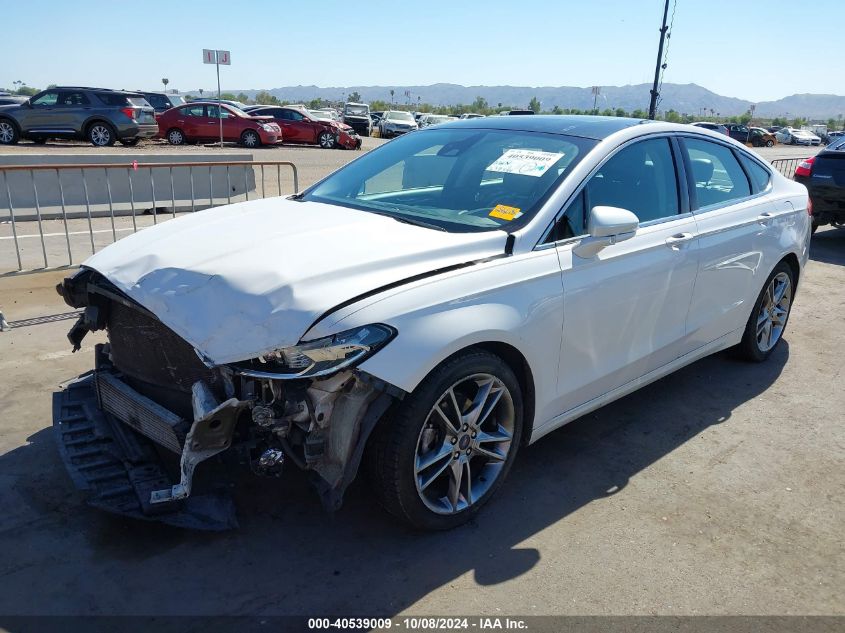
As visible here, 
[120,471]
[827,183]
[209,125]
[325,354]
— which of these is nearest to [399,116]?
[209,125]

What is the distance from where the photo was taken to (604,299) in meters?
3.51

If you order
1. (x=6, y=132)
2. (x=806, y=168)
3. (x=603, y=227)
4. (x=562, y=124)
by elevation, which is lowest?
(x=6, y=132)

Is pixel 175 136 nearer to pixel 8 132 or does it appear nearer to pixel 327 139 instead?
pixel 8 132

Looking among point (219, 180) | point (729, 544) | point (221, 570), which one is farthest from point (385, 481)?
point (219, 180)

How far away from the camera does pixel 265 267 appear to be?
2.91m

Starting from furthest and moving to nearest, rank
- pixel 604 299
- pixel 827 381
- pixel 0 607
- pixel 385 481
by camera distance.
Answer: pixel 827 381, pixel 604 299, pixel 385 481, pixel 0 607

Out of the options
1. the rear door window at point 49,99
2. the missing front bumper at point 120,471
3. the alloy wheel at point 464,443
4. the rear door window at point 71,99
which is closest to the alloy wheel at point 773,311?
the alloy wheel at point 464,443

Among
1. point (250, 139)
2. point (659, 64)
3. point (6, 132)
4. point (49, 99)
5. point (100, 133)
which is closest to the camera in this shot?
point (659, 64)

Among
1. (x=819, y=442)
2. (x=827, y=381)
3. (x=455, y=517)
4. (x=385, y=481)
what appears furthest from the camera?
(x=827, y=381)

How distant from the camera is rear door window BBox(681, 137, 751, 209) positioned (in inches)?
172

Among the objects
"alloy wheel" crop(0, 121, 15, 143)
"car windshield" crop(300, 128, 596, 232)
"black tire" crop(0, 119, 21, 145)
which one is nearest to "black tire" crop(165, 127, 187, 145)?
"black tire" crop(0, 119, 21, 145)

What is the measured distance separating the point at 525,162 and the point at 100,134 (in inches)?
821

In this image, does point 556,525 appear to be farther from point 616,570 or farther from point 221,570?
point 221,570

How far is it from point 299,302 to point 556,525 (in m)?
1.69
